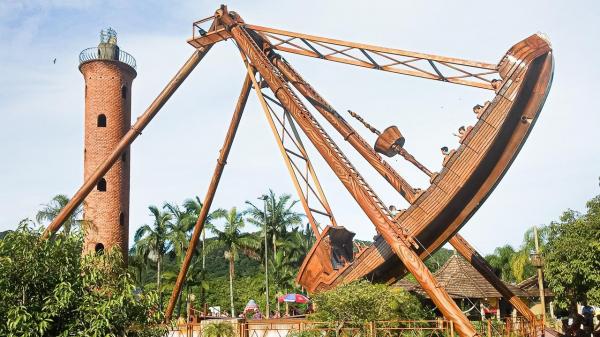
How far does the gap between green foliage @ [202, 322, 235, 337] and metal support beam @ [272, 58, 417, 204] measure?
7.37 m

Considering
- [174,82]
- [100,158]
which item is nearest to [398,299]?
[174,82]

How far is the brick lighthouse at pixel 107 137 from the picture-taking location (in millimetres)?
34281

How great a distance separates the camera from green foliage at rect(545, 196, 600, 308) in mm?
22656

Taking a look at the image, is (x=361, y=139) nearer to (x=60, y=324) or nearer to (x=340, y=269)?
(x=340, y=269)

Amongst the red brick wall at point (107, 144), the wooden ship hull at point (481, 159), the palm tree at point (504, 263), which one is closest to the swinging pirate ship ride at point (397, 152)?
the wooden ship hull at point (481, 159)

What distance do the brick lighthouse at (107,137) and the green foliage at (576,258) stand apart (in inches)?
922

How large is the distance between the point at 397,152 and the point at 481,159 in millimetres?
3856

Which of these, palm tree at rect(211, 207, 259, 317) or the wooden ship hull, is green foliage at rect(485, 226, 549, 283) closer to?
palm tree at rect(211, 207, 259, 317)

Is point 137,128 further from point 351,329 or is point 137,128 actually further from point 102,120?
point 351,329

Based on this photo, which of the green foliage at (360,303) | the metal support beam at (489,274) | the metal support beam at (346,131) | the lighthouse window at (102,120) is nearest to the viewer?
the green foliage at (360,303)

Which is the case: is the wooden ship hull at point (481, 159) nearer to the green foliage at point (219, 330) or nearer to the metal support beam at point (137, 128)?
the green foliage at point (219, 330)

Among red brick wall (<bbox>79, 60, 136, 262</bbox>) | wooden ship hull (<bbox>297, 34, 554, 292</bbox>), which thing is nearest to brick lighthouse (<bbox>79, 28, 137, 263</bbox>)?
red brick wall (<bbox>79, 60, 136, 262</bbox>)

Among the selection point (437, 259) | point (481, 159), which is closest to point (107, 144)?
point (481, 159)

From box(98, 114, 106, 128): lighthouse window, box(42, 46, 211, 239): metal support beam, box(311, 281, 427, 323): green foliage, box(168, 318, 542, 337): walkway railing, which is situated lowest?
box(168, 318, 542, 337): walkway railing
